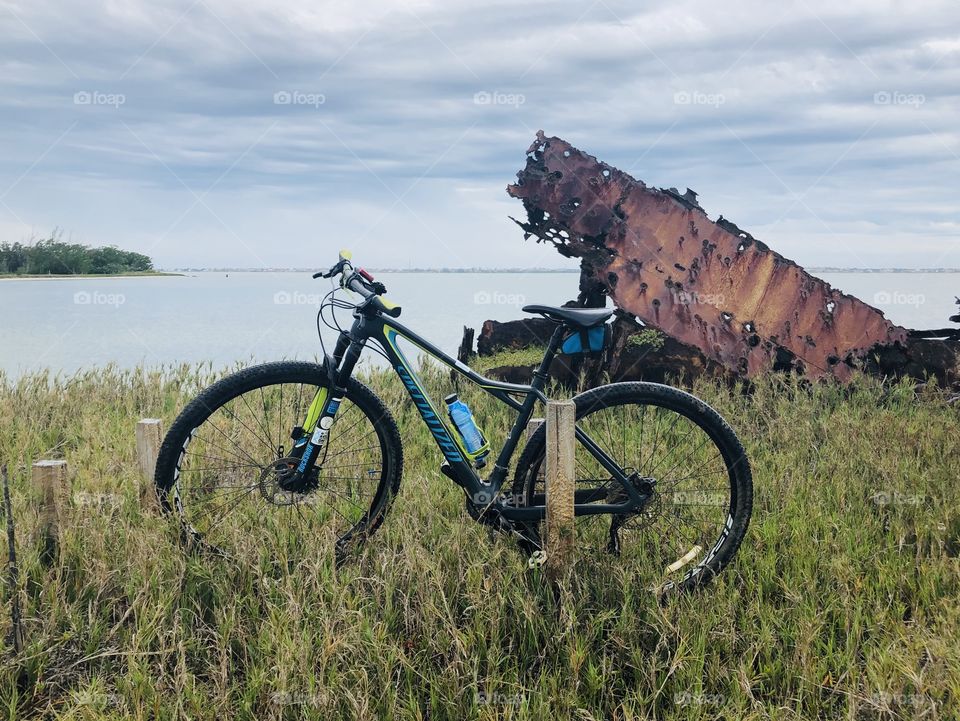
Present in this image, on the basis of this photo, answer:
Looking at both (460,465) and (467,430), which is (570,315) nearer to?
(467,430)

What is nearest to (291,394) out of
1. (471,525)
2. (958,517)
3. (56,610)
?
(471,525)

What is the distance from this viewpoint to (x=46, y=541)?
3826 mm

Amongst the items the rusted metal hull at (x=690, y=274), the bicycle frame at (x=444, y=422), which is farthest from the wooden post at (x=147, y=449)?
the rusted metal hull at (x=690, y=274)

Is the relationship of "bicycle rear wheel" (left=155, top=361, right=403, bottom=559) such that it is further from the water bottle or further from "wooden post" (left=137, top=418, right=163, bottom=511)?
the water bottle

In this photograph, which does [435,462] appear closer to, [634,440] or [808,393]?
[634,440]

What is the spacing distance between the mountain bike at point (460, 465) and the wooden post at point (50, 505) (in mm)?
524

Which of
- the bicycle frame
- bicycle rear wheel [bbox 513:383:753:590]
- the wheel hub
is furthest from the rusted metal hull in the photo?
the wheel hub

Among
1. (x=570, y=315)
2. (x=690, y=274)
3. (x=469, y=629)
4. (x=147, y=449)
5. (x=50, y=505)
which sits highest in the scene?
(x=690, y=274)

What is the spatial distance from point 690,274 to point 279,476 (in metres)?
4.91

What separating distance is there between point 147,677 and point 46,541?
128 cm

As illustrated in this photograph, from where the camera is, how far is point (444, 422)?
386 cm

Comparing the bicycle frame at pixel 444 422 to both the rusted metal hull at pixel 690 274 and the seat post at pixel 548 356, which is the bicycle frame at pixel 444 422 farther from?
the rusted metal hull at pixel 690 274

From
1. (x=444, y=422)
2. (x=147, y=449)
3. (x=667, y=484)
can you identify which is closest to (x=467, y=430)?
(x=444, y=422)

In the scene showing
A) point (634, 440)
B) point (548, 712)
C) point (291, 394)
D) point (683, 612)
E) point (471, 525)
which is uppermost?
point (291, 394)
